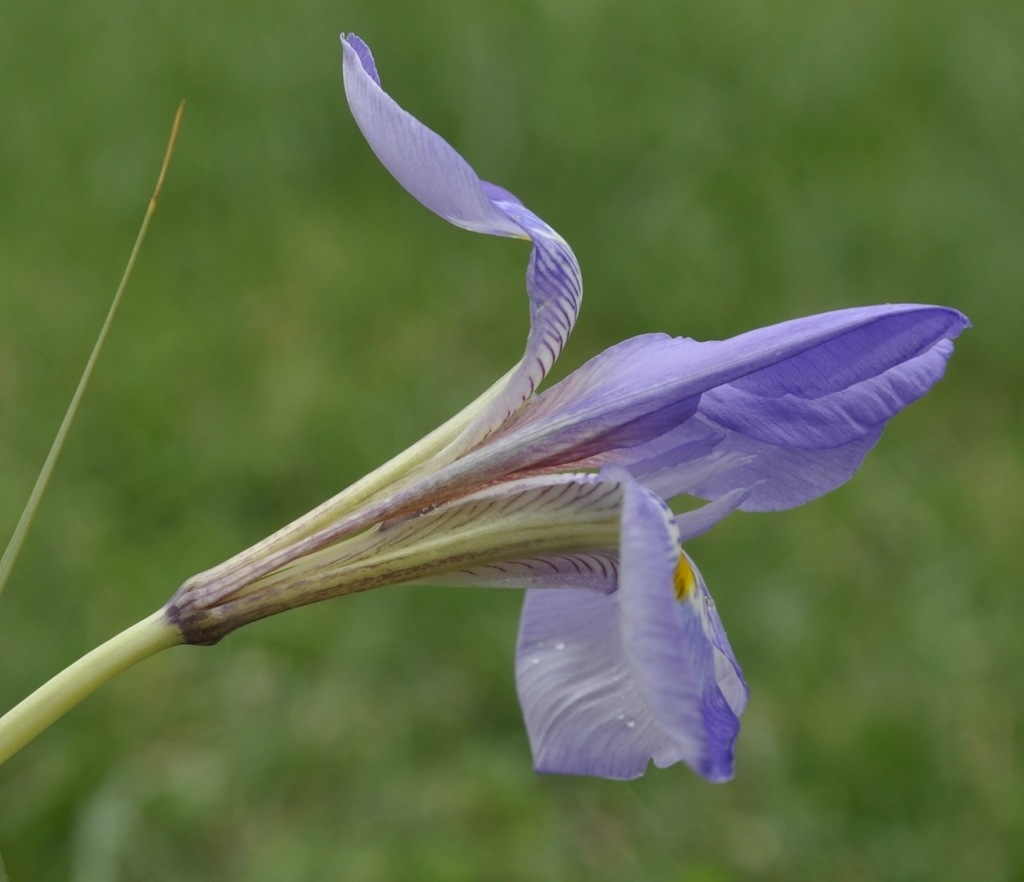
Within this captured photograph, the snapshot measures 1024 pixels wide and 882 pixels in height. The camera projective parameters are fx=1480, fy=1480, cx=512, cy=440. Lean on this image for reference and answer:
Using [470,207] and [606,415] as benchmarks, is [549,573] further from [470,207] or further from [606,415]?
[470,207]

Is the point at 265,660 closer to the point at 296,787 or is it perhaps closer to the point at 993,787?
the point at 296,787

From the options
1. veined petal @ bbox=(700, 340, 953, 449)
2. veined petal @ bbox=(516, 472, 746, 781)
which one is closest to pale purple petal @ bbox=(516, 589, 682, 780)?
veined petal @ bbox=(516, 472, 746, 781)

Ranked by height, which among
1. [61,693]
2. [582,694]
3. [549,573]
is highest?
[61,693]

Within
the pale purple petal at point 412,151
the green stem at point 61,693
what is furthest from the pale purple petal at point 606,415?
the green stem at point 61,693

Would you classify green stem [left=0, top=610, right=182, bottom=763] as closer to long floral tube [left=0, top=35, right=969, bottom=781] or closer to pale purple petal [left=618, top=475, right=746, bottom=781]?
long floral tube [left=0, top=35, right=969, bottom=781]

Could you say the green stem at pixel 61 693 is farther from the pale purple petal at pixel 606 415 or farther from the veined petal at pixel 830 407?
the veined petal at pixel 830 407

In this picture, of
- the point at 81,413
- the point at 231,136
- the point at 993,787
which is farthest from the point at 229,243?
the point at 993,787

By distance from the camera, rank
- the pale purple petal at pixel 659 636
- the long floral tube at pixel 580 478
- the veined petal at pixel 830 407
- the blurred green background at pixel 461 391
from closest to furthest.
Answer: the pale purple petal at pixel 659 636, the long floral tube at pixel 580 478, the veined petal at pixel 830 407, the blurred green background at pixel 461 391

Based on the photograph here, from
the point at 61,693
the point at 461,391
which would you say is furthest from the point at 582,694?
the point at 461,391
